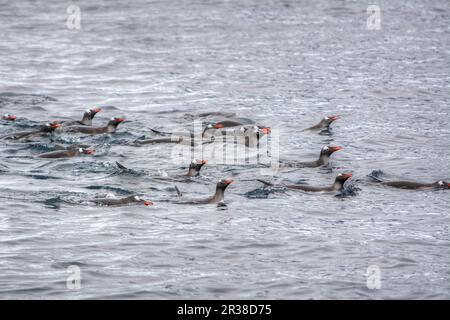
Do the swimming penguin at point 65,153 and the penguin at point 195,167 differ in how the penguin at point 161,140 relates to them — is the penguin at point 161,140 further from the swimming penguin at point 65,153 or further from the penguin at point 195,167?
the penguin at point 195,167

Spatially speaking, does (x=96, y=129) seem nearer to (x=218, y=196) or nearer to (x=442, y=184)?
(x=218, y=196)

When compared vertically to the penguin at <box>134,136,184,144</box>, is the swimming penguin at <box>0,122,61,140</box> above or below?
above

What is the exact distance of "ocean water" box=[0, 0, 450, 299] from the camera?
15133 mm

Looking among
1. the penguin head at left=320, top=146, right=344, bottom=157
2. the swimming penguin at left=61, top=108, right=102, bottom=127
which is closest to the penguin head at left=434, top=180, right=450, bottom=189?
the penguin head at left=320, top=146, right=344, bottom=157

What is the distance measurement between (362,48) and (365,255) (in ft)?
67.6

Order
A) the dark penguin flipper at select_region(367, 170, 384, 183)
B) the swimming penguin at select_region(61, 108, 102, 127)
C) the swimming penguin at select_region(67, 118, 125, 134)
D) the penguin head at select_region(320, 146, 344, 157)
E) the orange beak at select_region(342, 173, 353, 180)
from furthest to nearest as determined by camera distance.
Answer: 1. the swimming penguin at select_region(61, 108, 102, 127)
2. the swimming penguin at select_region(67, 118, 125, 134)
3. the penguin head at select_region(320, 146, 344, 157)
4. the dark penguin flipper at select_region(367, 170, 384, 183)
5. the orange beak at select_region(342, 173, 353, 180)

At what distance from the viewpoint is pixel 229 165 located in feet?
71.4

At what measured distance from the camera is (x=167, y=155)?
2262 cm

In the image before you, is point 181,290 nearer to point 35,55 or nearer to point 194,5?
point 35,55

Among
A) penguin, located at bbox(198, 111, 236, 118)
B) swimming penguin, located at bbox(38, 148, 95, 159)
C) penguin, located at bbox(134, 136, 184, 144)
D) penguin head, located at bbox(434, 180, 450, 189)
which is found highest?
penguin, located at bbox(198, 111, 236, 118)

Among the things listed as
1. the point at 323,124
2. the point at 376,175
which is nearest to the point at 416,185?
the point at 376,175

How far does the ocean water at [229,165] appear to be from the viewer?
15.1 m

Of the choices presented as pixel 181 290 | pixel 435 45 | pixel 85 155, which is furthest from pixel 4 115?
pixel 435 45

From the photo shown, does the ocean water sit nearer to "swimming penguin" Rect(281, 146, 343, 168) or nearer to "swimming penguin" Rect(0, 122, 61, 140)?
"swimming penguin" Rect(281, 146, 343, 168)
